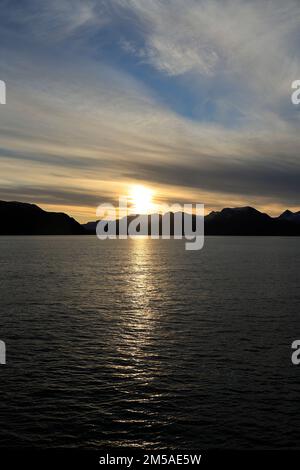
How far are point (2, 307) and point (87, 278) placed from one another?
1811 inches

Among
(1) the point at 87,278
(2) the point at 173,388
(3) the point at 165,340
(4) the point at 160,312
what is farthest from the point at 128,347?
(1) the point at 87,278

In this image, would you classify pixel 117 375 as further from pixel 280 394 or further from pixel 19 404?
pixel 280 394

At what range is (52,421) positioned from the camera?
26281 millimetres

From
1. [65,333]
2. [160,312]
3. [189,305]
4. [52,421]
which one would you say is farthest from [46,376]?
[189,305]

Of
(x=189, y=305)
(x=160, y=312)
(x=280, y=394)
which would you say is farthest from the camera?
(x=189, y=305)

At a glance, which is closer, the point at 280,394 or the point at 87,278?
the point at 280,394

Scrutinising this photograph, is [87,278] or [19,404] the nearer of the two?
[19,404]

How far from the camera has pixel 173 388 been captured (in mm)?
31906

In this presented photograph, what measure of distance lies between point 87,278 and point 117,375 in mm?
76839

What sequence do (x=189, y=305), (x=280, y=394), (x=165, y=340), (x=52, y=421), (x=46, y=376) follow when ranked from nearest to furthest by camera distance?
(x=52, y=421) < (x=280, y=394) < (x=46, y=376) < (x=165, y=340) < (x=189, y=305)
